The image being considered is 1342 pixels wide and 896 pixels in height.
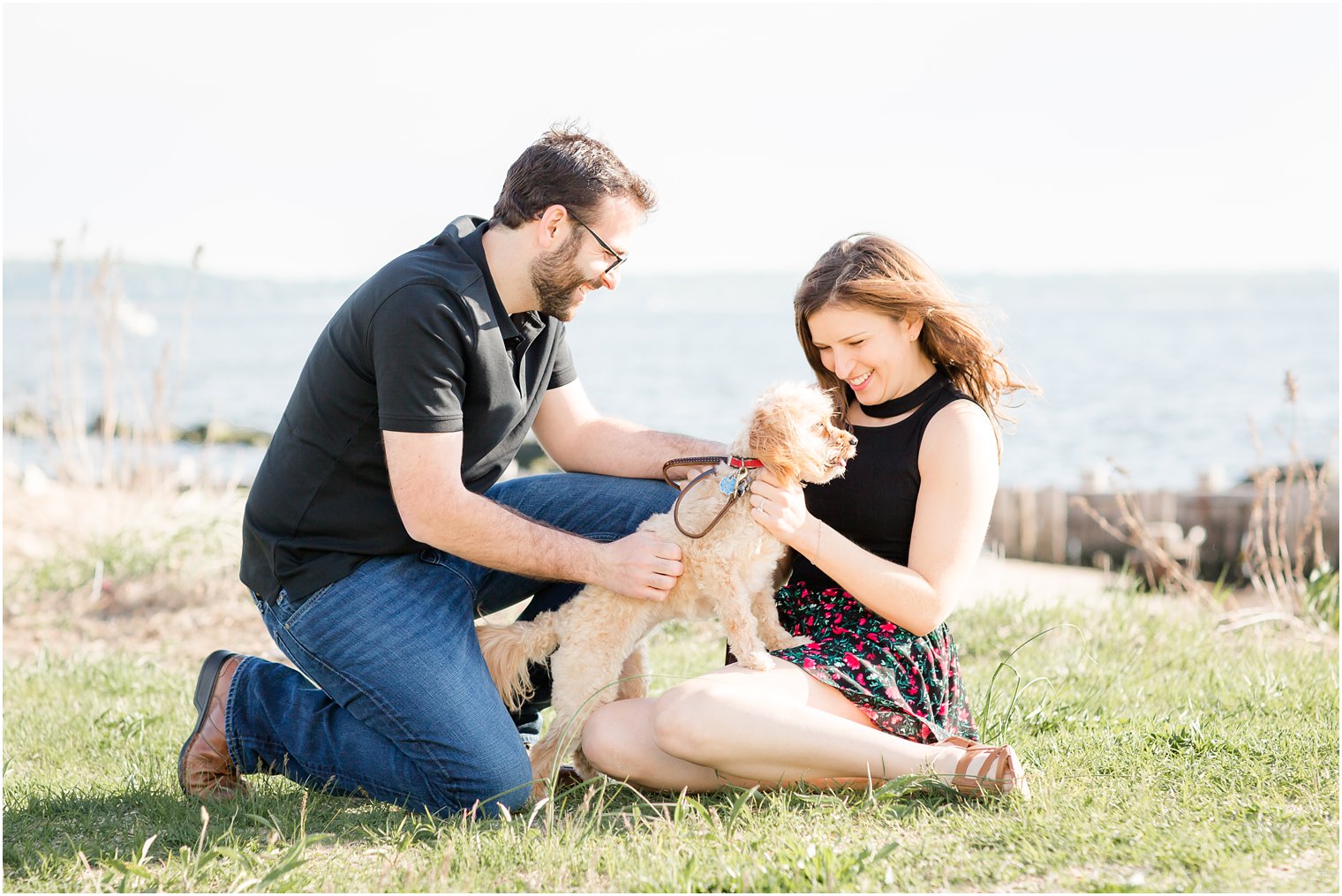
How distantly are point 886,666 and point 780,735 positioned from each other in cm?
44

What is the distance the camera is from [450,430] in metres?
3.37

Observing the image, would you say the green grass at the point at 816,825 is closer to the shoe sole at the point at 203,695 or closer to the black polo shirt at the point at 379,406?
the shoe sole at the point at 203,695

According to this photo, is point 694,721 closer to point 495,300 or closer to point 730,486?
point 730,486

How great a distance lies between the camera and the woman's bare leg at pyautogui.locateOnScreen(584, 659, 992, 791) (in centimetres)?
315

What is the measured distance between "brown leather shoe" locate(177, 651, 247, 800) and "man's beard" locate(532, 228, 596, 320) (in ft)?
5.85

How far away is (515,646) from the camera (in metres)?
3.66

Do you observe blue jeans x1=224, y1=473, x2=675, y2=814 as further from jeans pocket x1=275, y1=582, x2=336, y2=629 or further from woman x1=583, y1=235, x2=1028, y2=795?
woman x1=583, y1=235, x2=1028, y2=795

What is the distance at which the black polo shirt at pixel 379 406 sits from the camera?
10.9 feet

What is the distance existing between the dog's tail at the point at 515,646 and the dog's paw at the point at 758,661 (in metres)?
0.68

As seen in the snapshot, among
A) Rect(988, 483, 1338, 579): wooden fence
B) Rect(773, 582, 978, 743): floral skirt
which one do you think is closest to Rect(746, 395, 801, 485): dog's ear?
Rect(773, 582, 978, 743): floral skirt

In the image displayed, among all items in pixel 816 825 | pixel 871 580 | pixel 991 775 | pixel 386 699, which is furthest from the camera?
pixel 386 699

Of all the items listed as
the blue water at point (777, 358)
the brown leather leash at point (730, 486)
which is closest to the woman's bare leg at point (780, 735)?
the brown leather leash at point (730, 486)

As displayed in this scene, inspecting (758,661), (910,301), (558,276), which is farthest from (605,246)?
(758,661)

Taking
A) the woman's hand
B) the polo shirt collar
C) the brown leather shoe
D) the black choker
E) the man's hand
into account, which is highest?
the polo shirt collar
